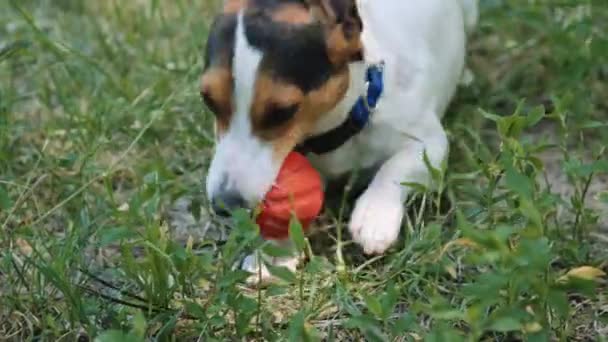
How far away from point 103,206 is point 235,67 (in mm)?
683

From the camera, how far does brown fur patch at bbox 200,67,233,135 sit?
7.27 feet

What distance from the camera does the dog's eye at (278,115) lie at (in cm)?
224

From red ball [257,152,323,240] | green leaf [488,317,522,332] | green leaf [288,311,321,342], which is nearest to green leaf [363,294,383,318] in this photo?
green leaf [288,311,321,342]

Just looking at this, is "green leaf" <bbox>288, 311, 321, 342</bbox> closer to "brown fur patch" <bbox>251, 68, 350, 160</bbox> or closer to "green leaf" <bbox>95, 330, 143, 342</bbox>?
"green leaf" <bbox>95, 330, 143, 342</bbox>

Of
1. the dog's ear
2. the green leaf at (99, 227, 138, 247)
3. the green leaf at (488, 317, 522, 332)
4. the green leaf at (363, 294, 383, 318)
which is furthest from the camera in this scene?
the dog's ear

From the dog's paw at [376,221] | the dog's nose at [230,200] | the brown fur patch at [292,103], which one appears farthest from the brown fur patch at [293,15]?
the dog's paw at [376,221]

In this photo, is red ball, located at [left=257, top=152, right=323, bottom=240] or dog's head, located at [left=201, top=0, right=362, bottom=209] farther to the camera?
red ball, located at [left=257, top=152, right=323, bottom=240]

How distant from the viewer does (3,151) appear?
9.34ft

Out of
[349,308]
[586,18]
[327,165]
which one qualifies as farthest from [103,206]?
[586,18]

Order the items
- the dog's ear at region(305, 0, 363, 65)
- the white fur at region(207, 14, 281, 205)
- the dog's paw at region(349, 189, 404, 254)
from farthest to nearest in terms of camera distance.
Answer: the dog's paw at region(349, 189, 404, 254)
the dog's ear at region(305, 0, 363, 65)
the white fur at region(207, 14, 281, 205)

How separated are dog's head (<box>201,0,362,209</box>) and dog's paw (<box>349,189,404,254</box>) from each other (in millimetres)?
270

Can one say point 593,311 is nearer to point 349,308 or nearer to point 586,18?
point 349,308

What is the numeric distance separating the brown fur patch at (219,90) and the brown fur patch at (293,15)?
0.52 ft

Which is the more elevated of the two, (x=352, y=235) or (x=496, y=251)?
(x=496, y=251)
